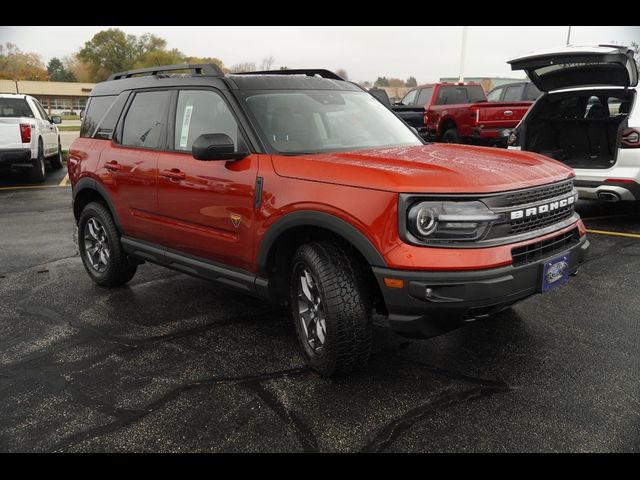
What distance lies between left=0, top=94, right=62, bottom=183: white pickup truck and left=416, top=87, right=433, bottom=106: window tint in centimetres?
962

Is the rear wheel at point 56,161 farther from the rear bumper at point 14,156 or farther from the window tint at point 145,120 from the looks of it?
the window tint at point 145,120

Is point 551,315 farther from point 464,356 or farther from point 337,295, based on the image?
point 337,295

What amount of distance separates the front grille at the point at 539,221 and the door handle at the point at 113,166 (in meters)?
3.28

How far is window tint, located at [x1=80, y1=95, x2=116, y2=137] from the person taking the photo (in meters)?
5.30

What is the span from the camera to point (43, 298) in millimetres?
5004

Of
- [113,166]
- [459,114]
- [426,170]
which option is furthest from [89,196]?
[459,114]

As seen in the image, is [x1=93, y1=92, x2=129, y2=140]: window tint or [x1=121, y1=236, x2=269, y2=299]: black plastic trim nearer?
[x1=121, y1=236, x2=269, y2=299]: black plastic trim

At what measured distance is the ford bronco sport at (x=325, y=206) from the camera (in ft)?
9.59

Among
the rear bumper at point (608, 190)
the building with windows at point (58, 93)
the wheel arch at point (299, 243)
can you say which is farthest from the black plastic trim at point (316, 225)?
the building with windows at point (58, 93)

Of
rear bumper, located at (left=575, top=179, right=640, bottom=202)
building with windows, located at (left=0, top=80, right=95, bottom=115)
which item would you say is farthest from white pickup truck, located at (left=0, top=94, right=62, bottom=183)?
building with windows, located at (left=0, top=80, right=95, bottom=115)

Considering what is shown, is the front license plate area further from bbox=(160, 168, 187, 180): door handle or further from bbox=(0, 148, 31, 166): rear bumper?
bbox=(0, 148, 31, 166): rear bumper

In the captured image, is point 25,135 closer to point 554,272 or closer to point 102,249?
point 102,249

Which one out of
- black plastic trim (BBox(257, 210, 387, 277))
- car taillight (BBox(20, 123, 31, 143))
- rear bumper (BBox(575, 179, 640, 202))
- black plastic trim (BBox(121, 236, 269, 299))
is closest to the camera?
black plastic trim (BBox(257, 210, 387, 277))

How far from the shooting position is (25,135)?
1152cm
